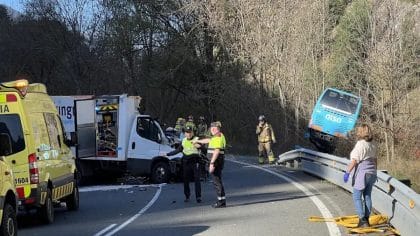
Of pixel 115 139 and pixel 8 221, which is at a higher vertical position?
pixel 115 139

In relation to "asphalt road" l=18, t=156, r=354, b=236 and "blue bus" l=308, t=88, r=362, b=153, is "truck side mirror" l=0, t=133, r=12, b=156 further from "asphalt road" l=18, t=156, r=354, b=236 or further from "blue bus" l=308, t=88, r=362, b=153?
"blue bus" l=308, t=88, r=362, b=153

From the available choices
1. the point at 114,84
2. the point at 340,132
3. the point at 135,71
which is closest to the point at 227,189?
the point at 340,132

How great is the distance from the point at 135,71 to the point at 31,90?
114 feet

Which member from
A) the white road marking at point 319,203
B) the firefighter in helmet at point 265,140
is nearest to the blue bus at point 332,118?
the firefighter in helmet at point 265,140

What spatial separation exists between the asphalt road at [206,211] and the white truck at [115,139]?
3.45 ft

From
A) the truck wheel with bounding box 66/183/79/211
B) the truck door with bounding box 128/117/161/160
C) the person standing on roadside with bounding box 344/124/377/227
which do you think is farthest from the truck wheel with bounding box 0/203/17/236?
the truck door with bounding box 128/117/161/160

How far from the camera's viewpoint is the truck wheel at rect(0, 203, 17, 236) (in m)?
9.02

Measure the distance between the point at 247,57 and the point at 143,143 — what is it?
64.1ft

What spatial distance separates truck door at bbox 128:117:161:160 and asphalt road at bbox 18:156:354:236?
1319 mm

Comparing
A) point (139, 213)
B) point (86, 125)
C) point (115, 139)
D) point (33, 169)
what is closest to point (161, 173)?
point (115, 139)

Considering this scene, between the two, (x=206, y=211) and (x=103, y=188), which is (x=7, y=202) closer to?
(x=206, y=211)

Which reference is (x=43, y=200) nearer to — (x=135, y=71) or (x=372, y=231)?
(x=372, y=231)

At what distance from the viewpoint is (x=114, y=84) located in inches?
1988

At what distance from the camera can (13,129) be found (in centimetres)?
1142
